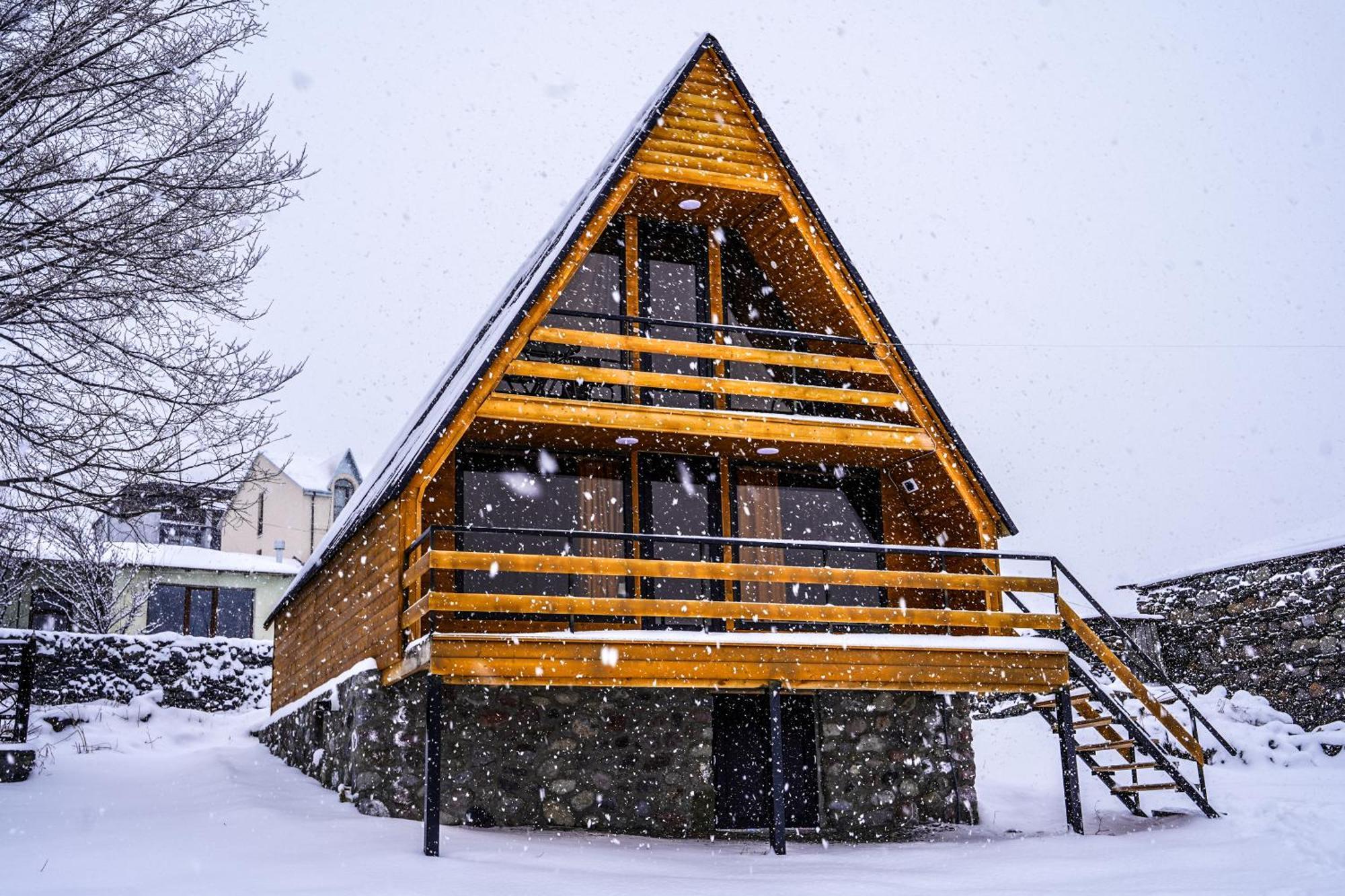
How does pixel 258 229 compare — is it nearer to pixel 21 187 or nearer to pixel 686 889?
pixel 21 187

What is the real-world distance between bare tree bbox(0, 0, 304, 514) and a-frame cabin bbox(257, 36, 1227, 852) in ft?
7.53

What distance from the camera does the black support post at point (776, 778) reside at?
33.6 feet

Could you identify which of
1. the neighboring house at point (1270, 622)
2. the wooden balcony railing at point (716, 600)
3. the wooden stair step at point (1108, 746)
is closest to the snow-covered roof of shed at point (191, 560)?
the wooden balcony railing at point (716, 600)

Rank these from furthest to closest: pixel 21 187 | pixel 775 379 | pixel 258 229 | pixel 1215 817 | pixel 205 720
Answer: pixel 205 720 < pixel 775 379 < pixel 1215 817 < pixel 258 229 < pixel 21 187

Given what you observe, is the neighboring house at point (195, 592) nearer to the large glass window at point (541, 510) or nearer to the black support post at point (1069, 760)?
the large glass window at point (541, 510)

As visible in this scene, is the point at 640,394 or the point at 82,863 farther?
the point at 640,394

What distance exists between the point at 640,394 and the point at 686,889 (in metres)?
6.11

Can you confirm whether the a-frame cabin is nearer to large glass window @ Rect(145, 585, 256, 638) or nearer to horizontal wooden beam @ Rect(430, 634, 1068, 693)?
horizontal wooden beam @ Rect(430, 634, 1068, 693)

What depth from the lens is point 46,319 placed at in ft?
27.8

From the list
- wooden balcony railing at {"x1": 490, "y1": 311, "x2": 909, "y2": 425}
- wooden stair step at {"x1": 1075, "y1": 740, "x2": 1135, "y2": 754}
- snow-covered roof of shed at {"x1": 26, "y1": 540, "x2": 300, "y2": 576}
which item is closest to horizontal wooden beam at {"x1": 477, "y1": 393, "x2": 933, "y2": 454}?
wooden balcony railing at {"x1": 490, "y1": 311, "x2": 909, "y2": 425}

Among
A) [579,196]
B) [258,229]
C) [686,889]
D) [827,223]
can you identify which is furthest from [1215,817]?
[258,229]

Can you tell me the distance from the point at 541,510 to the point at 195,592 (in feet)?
66.2

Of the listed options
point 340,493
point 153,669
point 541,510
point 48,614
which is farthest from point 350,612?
point 340,493

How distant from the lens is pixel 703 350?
1225 centimetres
